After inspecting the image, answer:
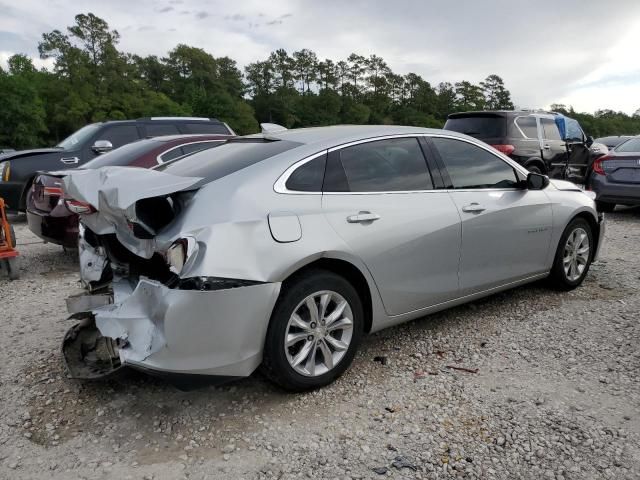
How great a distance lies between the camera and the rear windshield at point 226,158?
10.2ft

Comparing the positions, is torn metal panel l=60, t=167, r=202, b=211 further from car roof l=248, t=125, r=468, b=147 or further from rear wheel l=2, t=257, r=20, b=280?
rear wheel l=2, t=257, r=20, b=280

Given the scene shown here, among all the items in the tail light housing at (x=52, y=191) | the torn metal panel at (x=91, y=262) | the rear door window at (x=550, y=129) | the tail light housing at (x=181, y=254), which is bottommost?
the torn metal panel at (x=91, y=262)

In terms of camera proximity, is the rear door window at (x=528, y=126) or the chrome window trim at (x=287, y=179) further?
the rear door window at (x=528, y=126)

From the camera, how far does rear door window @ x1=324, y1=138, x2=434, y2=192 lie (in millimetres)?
3254

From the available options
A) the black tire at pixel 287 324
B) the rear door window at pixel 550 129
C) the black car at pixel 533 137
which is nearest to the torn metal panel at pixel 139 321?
the black tire at pixel 287 324

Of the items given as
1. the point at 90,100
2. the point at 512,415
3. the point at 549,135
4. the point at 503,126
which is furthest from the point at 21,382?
the point at 90,100

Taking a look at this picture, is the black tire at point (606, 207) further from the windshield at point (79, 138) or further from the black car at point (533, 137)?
the windshield at point (79, 138)

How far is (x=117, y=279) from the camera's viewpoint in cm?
A: 327

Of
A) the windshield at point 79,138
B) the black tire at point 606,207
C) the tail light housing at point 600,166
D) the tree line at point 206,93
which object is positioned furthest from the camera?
the tree line at point 206,93

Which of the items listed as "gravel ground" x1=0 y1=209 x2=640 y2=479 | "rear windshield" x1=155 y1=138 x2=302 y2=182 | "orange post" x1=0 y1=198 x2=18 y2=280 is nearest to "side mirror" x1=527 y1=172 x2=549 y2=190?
"gravel ground" x1=0 y1=209 x2=640 y2=479

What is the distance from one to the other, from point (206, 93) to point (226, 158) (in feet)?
241

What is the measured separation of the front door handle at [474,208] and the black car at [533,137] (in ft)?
20.6

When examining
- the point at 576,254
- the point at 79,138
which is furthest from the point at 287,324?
the point at 79,138

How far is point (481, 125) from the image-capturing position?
32.9 ft
